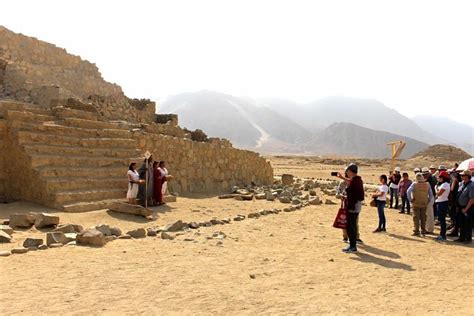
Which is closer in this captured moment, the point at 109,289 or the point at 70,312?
the point at 70,312

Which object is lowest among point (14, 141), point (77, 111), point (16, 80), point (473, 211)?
point (473, 211)

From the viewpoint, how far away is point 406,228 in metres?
11.2

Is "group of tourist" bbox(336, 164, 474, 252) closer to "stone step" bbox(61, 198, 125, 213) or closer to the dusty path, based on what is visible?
the dusty path

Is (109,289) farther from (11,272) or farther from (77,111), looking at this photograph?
(77,111)

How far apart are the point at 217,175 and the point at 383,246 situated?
33.0 feet

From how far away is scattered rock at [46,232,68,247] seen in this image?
7242mm

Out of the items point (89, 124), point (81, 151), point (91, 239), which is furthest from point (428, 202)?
point (89, 124)

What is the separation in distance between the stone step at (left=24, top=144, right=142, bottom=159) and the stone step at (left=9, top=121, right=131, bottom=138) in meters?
0.56

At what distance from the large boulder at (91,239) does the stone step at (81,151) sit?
4378mm

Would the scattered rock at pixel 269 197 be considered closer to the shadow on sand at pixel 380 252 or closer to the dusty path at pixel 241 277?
the dusty path at pixel 241 277

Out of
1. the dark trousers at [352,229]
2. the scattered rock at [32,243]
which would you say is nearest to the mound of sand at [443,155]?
the dark trousers at [352,229]

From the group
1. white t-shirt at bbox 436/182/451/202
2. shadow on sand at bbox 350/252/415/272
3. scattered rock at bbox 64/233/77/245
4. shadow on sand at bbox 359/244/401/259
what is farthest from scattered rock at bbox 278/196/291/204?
scattered rock at bbox 64/233/77/245

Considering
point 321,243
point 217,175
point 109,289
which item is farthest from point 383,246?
point 217,175

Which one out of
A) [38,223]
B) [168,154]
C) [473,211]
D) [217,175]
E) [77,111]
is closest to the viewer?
[38,223]
